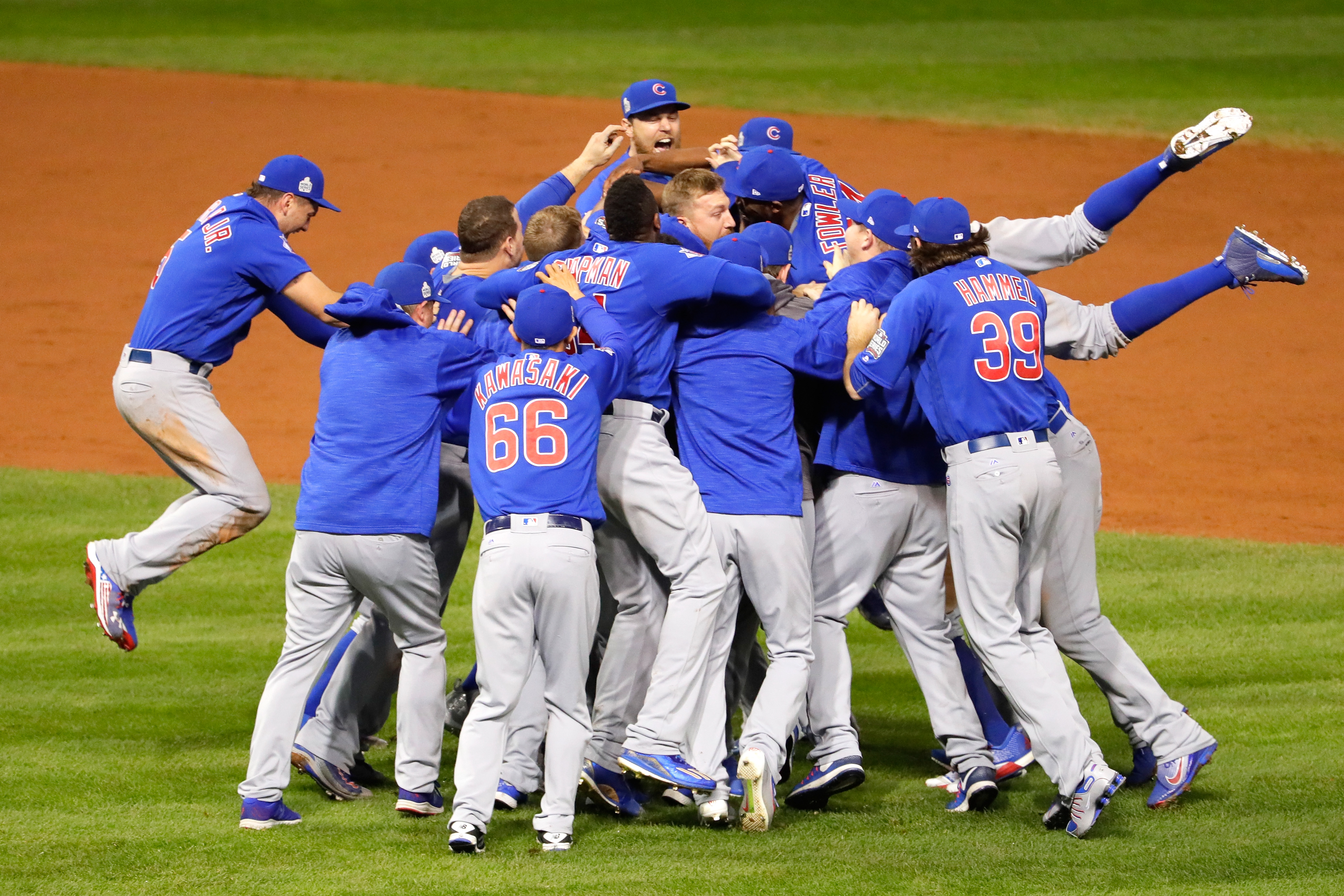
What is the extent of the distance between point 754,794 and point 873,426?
1.60 metres

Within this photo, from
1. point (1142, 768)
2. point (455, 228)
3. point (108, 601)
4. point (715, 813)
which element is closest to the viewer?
point (715, 813)

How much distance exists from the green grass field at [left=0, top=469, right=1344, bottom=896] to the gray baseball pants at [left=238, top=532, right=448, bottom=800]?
0.88 feet

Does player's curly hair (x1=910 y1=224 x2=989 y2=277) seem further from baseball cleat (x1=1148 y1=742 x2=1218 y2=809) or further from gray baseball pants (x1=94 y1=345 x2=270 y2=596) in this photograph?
gray baseball pants (x1=94 y1=345 x2=270 y2=596)

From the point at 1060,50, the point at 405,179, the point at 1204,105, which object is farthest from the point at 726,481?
the point at 1060,50

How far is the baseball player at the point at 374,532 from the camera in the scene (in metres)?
5.96

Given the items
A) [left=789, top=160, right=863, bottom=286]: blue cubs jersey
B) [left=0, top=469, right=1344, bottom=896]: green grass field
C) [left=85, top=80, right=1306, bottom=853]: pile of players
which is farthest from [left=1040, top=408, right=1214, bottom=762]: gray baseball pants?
[left=789, top=160, right=863, bottom=286]: blue cubs jersey

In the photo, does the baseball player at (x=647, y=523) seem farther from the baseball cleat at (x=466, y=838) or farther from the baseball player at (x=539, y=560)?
the baseball cleat at (x=466, y=838)

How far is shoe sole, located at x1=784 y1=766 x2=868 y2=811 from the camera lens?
20.0 ft

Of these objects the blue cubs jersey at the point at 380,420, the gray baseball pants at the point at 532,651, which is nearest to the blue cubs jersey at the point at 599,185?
the blue cubs jersey at the point at 380,420

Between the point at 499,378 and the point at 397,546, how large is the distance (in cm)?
77

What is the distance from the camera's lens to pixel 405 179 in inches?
820

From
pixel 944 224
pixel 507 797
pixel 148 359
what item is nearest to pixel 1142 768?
pixel 944 224

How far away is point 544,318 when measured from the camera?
587 centimetres

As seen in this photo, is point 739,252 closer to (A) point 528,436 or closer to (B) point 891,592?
(A) point 528,436
